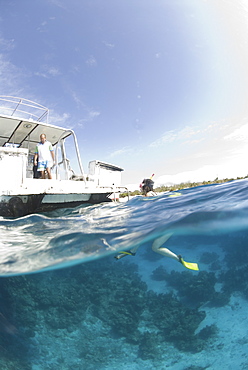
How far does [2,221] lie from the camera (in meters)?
6.19

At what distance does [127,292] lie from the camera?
6465 millimetres

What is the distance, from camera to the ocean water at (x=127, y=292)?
4188 millimetres

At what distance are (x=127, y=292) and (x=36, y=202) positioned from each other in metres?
4.03

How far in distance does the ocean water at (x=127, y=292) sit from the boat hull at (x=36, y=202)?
1.10 feet

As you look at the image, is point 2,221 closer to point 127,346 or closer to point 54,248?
point 54,248

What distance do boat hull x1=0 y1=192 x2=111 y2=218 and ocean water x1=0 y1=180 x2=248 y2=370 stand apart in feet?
1.10

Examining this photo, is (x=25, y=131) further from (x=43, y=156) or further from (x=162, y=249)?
(x=162, y=249)

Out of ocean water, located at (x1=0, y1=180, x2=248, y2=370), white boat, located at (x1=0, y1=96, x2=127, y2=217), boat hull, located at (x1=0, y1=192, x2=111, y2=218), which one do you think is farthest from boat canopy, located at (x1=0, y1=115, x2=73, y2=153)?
ocean water, located at (x1=0, y1=180, x2=248, y2=370)

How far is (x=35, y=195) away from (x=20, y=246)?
271cm

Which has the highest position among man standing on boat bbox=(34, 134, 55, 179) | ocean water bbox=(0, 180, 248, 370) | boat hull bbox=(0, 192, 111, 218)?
man standing on boat bbox=(34, 134, 55, 179)

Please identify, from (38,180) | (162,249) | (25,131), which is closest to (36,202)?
(38,180)

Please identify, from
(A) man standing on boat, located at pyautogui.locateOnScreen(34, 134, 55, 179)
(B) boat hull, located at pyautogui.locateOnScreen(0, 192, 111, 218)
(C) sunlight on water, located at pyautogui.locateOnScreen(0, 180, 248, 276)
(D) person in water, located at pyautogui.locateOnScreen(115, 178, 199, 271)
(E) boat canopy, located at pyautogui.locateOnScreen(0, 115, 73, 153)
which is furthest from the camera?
(E) boat canopy, located at pyautogui.locateOnScreen(0, 115, 73, 153)

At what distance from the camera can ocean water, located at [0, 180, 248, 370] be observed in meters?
4.19

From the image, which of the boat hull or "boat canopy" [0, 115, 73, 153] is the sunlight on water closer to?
the boat hull
